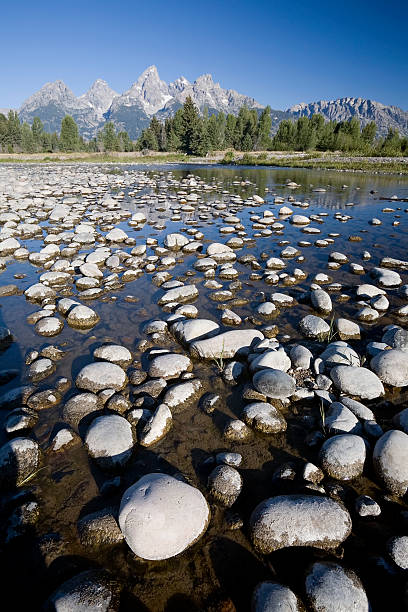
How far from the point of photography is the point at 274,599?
6.37 ft

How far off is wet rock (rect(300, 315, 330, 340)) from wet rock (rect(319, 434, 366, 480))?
219cm

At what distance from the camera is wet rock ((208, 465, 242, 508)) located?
108 inches

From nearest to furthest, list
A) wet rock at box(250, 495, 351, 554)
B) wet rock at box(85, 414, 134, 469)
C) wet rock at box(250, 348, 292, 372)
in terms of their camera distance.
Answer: wet rock at box(250, 495, 351, 554)
wet rock at box(85, 414, 134, 469)
wet rock at box(250, 348, 292, 372)

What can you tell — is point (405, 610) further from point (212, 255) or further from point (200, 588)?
point (212, 255)

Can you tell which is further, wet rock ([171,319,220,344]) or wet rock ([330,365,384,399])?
wet rock ([171,319,220,344])

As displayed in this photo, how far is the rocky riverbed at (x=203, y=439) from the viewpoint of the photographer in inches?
87.3

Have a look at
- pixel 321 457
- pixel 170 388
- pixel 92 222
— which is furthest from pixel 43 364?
pixel 92 222

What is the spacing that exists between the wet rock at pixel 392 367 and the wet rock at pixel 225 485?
99.3 inches

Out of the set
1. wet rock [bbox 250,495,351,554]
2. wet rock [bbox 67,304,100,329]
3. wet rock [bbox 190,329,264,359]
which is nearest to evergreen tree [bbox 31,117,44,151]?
wet rock [bbox 67,304,100,329]

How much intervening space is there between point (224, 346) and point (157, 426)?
1.65 meters

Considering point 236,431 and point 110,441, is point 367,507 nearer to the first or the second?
point 236,431

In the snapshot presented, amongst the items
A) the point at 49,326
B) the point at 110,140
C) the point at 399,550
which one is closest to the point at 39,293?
the point at 49,326

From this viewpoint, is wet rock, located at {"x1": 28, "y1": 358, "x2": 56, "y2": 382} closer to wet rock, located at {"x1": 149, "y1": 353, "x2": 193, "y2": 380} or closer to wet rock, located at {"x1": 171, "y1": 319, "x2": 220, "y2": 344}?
wet rock, located at {"x1": 149, "y1": 353, "x2": 193, "y2": 380}

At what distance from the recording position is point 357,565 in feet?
7.42
